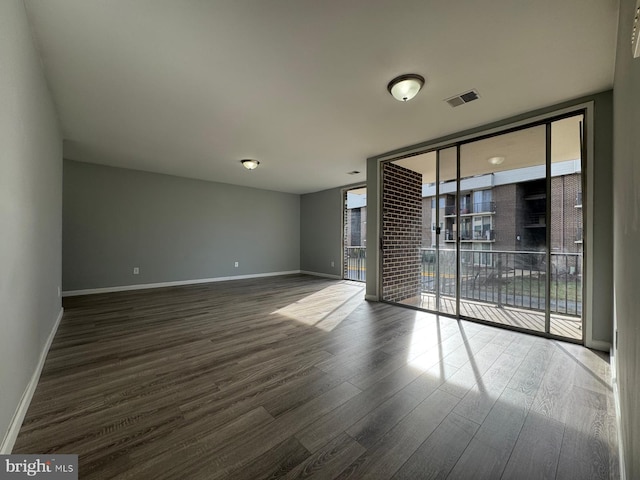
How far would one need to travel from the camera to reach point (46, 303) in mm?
2393

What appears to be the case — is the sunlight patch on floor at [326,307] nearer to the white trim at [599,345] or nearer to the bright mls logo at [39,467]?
the bright mls logo at [39,467]

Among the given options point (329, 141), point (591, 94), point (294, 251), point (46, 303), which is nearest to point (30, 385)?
point (46, 303)

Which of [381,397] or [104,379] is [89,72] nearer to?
[104,379]

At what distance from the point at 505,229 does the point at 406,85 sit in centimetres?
202

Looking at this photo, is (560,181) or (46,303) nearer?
(46,303)

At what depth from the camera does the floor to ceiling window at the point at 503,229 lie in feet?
8.55

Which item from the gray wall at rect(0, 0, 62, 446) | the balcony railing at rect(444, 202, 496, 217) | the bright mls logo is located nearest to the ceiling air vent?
the balcony railing at rect(444, 202, 496, 217)

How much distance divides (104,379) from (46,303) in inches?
48.0

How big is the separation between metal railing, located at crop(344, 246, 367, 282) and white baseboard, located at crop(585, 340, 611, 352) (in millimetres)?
4232

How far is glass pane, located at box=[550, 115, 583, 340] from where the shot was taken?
2.53 meters

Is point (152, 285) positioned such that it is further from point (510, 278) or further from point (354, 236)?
point (510, 278)

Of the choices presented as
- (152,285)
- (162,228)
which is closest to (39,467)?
(152,285)

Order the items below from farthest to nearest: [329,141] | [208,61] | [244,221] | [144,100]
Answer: [244,221], [329,141], [144,100], [208,61]

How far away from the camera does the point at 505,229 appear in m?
2.94
